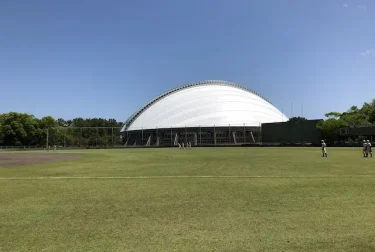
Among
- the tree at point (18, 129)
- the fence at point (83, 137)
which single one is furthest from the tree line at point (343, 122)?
the tree at point (18, 129)

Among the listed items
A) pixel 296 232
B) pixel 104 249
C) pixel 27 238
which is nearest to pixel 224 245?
pixel 296 232

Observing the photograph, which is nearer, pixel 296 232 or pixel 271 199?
pixel 296 232

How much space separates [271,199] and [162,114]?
9329cm

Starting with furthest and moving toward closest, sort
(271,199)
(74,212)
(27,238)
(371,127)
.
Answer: (371,127), (271,199), (74,212), (27,238)

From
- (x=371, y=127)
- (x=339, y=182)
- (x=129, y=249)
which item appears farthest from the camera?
(x=371, y=127)

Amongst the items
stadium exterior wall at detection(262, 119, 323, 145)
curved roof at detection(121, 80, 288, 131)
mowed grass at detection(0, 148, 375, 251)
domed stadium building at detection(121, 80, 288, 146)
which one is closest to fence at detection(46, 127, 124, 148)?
domed stadium building at detection(121, 80, 288, 146)

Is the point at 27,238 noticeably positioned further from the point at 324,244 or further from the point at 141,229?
the point at 324,244

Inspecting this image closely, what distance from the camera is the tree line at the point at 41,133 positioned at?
9575 cm

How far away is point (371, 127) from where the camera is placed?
66.7 metres

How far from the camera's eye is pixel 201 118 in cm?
9544

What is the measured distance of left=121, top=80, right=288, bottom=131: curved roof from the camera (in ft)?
314

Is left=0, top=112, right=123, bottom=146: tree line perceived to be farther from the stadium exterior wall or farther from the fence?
the stadium exterior wall

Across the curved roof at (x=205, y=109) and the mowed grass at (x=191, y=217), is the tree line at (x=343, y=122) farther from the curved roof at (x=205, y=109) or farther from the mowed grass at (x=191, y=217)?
the mowed grass at (x=191, y=217)

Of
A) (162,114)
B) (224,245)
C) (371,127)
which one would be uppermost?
(162,114)
